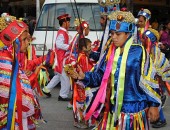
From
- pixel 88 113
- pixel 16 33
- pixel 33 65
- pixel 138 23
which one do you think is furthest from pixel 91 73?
pixel 138 23

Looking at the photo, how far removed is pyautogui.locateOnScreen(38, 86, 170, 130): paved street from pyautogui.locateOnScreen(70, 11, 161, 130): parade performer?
2525 mm

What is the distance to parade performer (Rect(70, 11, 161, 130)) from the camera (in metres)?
3.88

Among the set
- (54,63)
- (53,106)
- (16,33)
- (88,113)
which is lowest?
(53,106)

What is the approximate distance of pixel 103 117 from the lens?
165 inches

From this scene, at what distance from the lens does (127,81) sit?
3.88 meters

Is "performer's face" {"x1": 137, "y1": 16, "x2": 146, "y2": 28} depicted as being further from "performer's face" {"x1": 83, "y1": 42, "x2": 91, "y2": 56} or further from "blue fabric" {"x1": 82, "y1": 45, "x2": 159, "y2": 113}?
"blue fabric" {"x1": 82, "y1": 45, "x2": 159, "y2": 113}

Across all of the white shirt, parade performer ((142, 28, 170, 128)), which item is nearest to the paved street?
parade performer ((142, 28, 170, 128))

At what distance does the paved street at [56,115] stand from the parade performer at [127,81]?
8.28 ft

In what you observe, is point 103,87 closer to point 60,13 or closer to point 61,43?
point 61,43

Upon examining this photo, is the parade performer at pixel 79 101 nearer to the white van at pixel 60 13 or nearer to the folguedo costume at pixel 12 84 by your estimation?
the folguedo costume at pixel 12 84

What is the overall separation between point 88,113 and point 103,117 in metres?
0.19

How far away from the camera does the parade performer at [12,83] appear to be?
4102mm

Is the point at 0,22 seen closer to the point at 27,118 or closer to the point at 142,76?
the point at 27,118

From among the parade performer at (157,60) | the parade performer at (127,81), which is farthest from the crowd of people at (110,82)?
Answer: the parade performer at (157,60)
